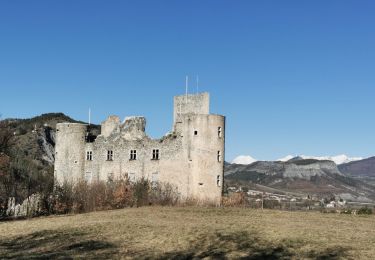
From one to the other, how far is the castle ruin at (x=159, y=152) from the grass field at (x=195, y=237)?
13669 millimetres

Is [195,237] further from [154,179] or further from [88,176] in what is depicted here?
[88,176]

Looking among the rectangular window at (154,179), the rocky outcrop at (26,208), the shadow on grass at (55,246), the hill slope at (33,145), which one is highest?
the hill slope at (33,145)

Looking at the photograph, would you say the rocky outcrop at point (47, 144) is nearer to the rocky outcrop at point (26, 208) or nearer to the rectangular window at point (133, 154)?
the rectangular window at point (133, 154)

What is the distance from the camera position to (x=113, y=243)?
2258cm

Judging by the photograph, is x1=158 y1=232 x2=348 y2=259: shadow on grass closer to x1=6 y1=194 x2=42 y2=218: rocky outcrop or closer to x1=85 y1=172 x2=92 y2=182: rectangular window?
x1=6 y1=194 x2=42 y2=218: rocky outcrop

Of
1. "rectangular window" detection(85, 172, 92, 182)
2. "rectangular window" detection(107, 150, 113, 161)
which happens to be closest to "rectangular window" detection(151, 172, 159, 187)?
"rectangular window" detection(107, 150, 113, 161)

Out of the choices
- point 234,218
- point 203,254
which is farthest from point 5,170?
point 203,254

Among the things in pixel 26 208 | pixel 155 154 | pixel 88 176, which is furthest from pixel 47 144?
pixel 26 208

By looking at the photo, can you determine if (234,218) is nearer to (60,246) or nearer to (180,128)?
(60,246)

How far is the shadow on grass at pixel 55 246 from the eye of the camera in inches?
795

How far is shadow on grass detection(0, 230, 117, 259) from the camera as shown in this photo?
66.3ft

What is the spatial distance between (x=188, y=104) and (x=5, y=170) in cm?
1709

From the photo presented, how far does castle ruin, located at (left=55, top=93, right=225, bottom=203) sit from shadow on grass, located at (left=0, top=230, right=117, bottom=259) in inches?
826

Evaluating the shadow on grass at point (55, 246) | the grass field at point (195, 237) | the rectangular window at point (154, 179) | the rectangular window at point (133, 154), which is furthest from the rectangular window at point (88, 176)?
the shadow on grass at point (55, 246)
